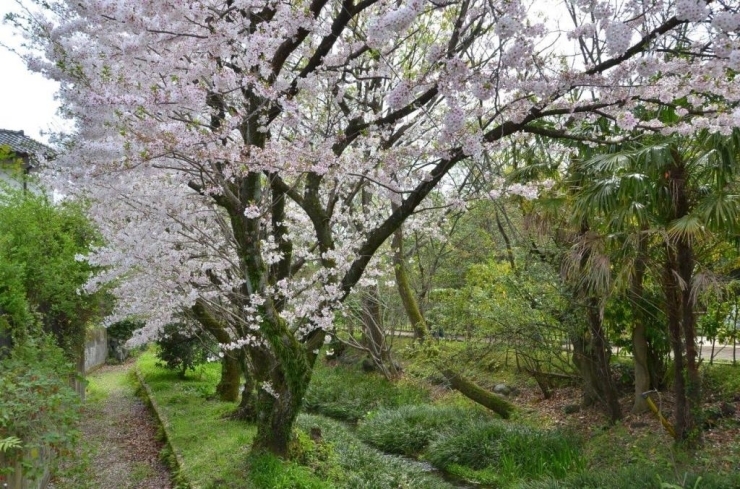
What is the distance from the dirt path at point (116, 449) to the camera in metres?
6.14

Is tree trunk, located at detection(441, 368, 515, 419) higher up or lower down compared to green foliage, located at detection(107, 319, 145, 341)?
lower down

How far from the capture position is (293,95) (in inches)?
198

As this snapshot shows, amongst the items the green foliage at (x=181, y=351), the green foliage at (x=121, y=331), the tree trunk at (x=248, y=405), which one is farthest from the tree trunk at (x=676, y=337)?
the green foliage at (x=121, y=331)

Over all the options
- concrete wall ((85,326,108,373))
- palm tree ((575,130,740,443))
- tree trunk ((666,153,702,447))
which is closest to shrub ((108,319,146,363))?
concrete wall ((85,326,108,373))

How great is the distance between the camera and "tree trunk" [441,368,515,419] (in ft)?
30.8

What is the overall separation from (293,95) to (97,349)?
17652mm

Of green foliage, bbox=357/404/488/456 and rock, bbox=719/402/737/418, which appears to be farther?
green foliage, bbox=357/404/488/456

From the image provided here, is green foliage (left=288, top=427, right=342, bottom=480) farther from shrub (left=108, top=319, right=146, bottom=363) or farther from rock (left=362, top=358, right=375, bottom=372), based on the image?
shrub (left=108, top=319, right=146, bottom=363)

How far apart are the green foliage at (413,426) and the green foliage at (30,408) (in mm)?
5107

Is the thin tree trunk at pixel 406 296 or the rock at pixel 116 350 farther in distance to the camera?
the rock at pixel 116 350

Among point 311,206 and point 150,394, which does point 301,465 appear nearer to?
point 311,206

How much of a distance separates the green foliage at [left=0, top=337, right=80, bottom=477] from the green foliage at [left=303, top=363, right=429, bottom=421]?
22.5 ft

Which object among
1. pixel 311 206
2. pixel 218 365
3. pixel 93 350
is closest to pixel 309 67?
pixel 311 206

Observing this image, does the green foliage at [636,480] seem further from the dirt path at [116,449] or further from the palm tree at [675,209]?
the dirt path at [116,449]
